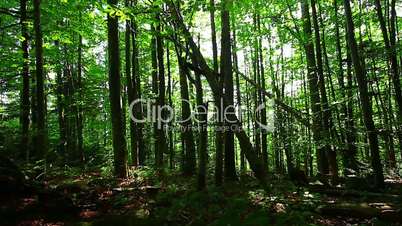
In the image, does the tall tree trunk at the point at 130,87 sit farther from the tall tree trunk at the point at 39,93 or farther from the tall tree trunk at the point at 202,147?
the tall tree trunk at the point at 202,147

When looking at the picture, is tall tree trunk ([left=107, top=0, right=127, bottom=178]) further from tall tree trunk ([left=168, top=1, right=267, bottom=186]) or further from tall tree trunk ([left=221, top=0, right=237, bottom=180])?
tall tree trunk ([left=221, top=0, right=237, bottom=180])

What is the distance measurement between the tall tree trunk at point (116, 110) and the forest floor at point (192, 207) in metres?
1.67

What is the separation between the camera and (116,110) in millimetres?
12547

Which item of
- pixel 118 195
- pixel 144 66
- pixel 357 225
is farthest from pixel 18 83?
pixel 357 225

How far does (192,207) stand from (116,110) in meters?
5.30

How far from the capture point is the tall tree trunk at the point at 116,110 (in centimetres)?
1248

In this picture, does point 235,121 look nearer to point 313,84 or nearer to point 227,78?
point 227,78

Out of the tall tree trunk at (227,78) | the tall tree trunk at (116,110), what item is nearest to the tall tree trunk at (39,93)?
the tall tree trunk at (116,110)

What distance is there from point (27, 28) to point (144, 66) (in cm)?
990

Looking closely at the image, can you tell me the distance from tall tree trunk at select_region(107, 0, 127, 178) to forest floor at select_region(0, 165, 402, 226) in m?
1.67

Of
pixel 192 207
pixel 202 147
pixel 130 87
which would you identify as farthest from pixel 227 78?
pixel 192 207

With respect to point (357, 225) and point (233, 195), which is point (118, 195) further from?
point (357, 225)

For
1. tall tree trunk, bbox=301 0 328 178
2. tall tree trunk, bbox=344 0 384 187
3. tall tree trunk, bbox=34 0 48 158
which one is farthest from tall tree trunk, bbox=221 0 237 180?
tall tree trunk, bbox=34 0 48 158

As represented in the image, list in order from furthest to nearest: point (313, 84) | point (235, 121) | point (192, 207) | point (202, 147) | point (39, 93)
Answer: point (313, 84) < point (39, 93) < point (202, 147) < point (235, 121) < point (192, 207)
